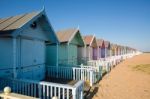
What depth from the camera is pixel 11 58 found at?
24.5 feet

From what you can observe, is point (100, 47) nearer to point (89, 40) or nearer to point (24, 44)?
point (89, 40)

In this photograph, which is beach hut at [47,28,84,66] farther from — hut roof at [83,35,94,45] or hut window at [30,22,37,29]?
hut window at [30,22,37,29]

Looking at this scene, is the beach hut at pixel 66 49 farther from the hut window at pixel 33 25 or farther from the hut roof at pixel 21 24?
the hut window at pixel 33 25

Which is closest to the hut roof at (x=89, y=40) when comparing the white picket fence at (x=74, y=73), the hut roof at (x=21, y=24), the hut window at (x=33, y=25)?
the white picket fence at (x=74, y=73)

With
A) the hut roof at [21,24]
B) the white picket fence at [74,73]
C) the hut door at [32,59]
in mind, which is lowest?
the white picket fence at [74,73]

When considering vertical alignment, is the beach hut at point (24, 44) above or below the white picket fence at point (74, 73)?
above

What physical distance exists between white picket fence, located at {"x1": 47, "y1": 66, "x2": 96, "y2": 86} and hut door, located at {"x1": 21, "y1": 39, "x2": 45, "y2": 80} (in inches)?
50.9

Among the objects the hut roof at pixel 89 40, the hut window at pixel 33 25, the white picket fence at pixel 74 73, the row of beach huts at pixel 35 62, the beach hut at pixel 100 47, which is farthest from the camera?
the beach hut at pixel 100 47

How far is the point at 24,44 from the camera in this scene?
8.45 meters

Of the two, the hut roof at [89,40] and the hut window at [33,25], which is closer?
the hut window at [33,25]

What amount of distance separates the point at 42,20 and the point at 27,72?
11.7ft

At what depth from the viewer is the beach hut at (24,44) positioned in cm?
708

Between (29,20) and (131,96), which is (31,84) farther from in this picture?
(131,96)

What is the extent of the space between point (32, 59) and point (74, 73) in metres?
3.50
